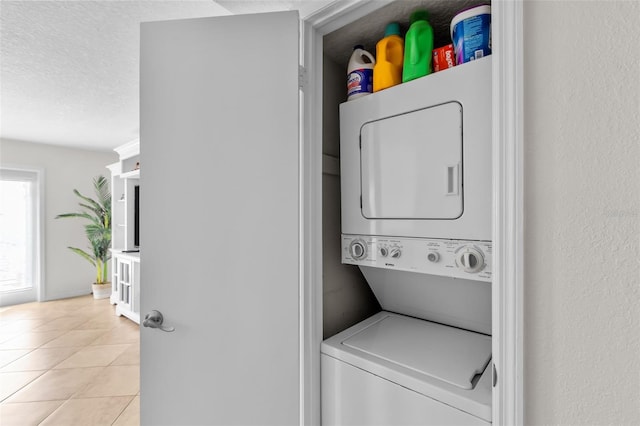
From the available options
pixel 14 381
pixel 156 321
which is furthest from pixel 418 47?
pixel 14 381

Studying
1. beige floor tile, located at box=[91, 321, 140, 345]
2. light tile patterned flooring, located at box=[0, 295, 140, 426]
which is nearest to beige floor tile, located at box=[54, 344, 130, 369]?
light tile patterned flooring, located at box=[0, 295, 140, 426]

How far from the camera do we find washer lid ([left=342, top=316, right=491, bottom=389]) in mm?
962

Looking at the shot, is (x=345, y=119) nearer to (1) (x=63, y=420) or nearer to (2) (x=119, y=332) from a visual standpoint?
(1) (x=63, y=420)

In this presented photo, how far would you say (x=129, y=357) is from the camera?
2873mm

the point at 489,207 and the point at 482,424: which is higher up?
the point at 489,207

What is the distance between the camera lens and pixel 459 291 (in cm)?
120

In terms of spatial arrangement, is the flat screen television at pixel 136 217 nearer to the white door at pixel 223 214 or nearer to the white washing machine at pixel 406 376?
the white door at pixel 223 214

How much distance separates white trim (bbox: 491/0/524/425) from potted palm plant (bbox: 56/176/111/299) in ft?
18.2

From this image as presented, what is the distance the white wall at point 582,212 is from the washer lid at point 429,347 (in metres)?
0.25

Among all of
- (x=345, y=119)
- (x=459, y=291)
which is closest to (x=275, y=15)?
(x=345, y=119)

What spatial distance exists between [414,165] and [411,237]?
10.2 inches

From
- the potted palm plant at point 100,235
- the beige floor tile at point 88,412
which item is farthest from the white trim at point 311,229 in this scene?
the potted palm plant at point 100,235

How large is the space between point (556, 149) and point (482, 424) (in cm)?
73

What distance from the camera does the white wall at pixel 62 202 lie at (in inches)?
186
